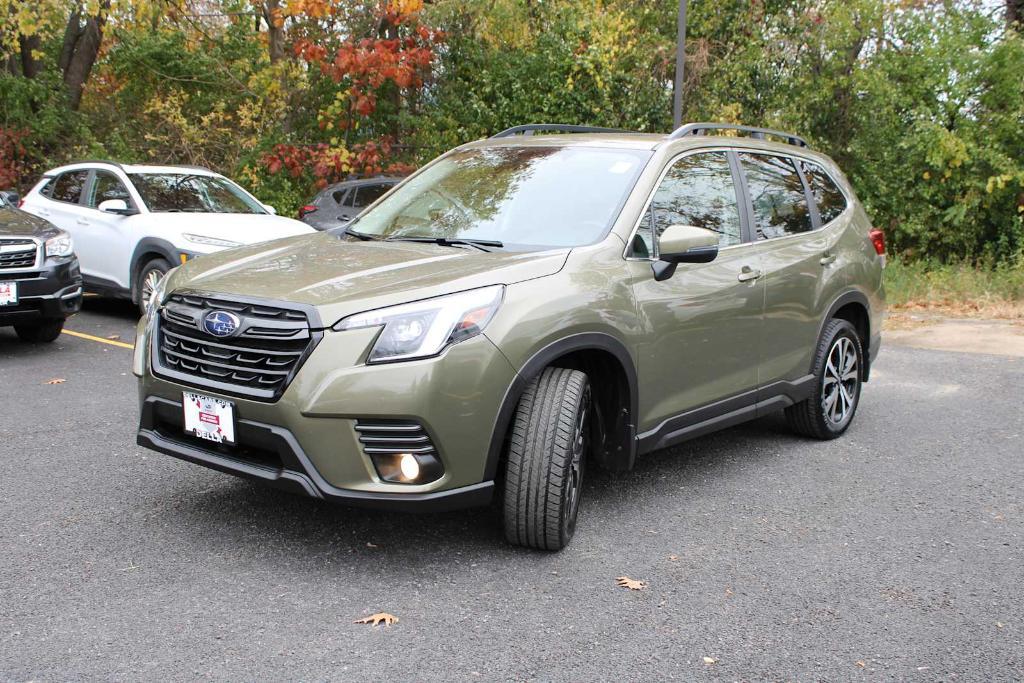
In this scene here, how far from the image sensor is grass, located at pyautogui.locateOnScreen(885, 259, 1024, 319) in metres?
12.1

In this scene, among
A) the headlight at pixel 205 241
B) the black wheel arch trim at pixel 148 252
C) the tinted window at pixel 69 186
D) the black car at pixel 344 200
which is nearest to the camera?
the black wheel arch trim at pixel 148 252

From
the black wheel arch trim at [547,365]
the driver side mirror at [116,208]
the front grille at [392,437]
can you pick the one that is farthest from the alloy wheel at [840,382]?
the driver side mirror at [116,208]

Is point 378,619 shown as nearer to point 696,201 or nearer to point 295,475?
point 295,475

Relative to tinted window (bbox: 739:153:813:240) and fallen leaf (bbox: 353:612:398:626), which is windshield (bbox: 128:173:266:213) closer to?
tinted window (bbox: 739:153:813:240)

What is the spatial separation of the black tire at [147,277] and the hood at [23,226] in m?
1.17

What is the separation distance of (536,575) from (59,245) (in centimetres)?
605

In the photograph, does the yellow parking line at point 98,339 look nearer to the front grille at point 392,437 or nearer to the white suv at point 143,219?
the white suv at point 143,219

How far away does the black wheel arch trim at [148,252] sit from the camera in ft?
30.8

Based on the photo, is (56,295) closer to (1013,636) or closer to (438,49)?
(1013,636)

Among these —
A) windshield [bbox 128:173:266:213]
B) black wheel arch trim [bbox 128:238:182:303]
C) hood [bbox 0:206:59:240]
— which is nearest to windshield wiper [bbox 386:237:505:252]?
hood [bbox 0:206:59:240]

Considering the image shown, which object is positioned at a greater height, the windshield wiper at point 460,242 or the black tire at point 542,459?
the windshield wiper at point 460,242

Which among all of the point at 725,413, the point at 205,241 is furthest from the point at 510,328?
the point at 205,241

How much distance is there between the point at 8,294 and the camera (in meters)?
7.94

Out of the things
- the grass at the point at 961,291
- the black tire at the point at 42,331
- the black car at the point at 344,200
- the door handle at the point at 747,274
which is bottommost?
the grass at the point at 961,291
